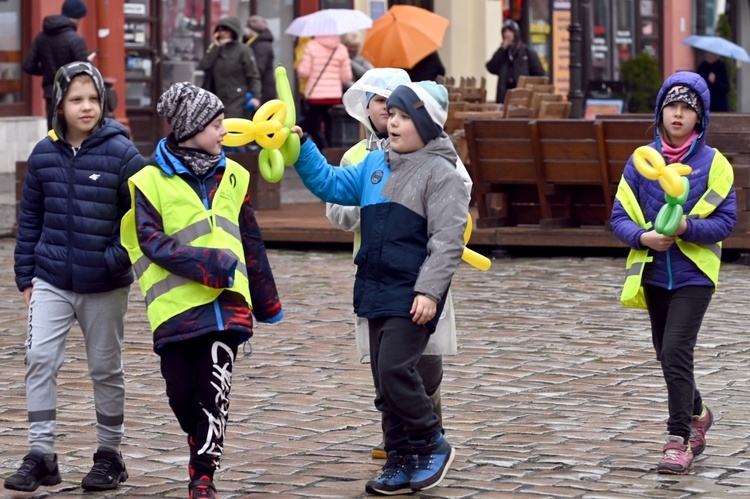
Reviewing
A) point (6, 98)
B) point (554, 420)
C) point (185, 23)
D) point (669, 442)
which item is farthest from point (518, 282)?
point (185, 23)

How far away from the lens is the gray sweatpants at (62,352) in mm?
5871

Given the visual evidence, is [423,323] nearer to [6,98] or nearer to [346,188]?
[346,188]

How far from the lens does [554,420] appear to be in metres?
7.27

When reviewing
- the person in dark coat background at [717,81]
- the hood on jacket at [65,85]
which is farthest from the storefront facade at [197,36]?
the hood on jacket at [65,85]

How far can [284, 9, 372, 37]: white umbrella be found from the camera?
807 inches

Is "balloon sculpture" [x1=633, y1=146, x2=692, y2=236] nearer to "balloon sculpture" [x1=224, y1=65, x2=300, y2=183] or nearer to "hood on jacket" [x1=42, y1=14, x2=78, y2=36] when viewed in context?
"balloon sculpture" [x1=224, y1=65, x2=300, y2=183]

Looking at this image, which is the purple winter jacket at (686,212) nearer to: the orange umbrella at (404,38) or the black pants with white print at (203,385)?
the black pants with white print at (203,385)

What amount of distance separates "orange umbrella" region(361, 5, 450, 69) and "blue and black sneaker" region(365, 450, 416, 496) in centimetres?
1445

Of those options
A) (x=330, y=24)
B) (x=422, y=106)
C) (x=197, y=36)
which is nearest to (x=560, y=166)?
(x=422, y=106)

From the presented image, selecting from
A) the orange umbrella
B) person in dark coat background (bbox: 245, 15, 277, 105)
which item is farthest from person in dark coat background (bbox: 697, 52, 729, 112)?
person in dark coat background (bbox: 245, 15, 277, 105)

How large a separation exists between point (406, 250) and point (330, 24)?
15139 millimetres

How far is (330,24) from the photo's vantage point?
67.7 ft

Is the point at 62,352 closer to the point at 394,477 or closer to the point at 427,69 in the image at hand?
the point at 394,477

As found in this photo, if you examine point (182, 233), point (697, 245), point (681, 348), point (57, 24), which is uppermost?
point (57, 24)
